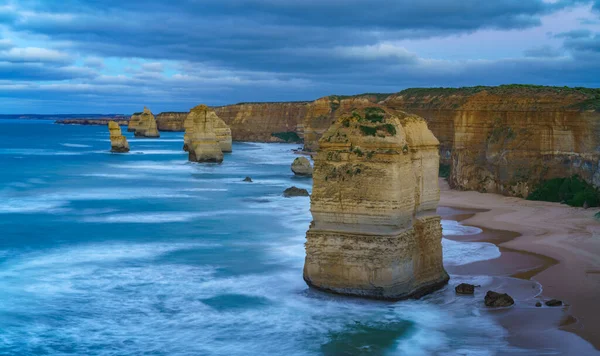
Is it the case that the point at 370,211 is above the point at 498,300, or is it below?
above

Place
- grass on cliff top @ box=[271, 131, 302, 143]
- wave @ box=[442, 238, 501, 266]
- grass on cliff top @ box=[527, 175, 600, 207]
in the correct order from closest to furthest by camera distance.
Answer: wave @ box=[442, 238, 501, 266] < grass on cliff top @ box=[527, 175, 600, 207] < grass on cliff top @ box=[271, 131, 302, 143]

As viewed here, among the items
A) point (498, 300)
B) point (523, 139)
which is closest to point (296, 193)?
point (523, 139)

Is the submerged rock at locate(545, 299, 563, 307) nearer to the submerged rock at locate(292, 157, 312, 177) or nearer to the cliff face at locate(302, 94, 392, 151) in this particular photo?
the submerged rock at locate(292, 157, 312, 177)

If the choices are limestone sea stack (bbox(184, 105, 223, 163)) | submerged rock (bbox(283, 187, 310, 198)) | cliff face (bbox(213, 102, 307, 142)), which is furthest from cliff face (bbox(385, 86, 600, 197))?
cliff face (bbox(213, 102, 307, 142))

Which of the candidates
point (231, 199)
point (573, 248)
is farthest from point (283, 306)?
point (231, 199)

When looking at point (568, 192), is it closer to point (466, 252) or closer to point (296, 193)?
point (466, 252)

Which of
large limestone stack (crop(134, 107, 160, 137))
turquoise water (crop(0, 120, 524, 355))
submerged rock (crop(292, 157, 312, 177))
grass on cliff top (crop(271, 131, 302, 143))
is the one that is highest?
large limestone stack (crop(134, 107, 160, 137))
